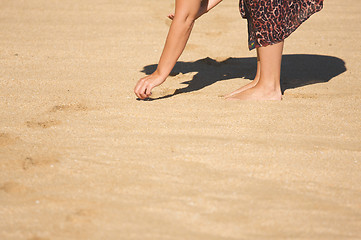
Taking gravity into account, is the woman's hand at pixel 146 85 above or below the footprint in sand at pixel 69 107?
above

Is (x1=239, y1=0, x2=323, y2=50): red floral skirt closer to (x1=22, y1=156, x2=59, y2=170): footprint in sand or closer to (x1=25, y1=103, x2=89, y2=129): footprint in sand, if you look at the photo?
(x1=25, y1=103, x2=89, y2=129): footprint in sand

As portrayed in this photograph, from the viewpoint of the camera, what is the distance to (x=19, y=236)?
1.21 m

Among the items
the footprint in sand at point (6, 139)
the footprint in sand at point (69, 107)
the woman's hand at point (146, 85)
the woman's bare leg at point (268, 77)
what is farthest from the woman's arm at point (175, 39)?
the footprint in sand at point (6, 139)

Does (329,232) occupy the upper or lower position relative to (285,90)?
upper

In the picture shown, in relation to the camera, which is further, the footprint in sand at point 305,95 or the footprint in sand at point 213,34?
the footprint in sand at point 213,34

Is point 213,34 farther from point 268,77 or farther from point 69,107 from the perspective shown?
point 69,107

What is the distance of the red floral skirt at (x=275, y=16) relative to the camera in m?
2.21

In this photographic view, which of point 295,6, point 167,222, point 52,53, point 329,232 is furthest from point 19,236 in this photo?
point 52,53

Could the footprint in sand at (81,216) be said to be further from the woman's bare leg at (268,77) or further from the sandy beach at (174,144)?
the woman's bare leg at (268,77)

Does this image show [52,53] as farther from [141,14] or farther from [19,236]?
[19,236]

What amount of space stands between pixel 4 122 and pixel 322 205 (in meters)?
1.32

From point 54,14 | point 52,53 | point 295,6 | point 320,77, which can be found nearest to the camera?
point 295,6

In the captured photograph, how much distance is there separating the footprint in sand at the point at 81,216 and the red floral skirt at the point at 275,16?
50.5 inches

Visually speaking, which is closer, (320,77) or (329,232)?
(329,232)
